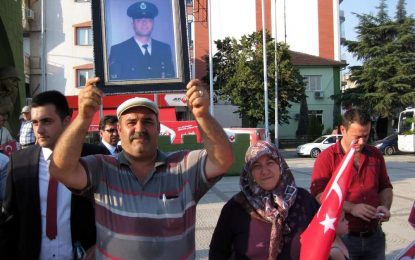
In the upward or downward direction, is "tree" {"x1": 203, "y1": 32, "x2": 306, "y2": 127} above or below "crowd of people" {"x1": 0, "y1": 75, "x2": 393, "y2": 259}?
above

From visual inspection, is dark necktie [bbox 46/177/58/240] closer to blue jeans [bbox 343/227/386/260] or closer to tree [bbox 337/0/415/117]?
blue jeans [bbox 343/227/386/260]

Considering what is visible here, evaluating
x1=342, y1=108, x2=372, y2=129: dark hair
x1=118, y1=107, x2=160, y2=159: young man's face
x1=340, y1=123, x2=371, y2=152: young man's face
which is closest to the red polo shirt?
x1=340, y1=123, x2=371, y2=152: young man's face

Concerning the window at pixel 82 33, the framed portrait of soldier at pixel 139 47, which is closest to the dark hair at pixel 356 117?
the framed portrait of soldier at pixel 139 47

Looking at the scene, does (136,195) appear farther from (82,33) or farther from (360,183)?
(82,33)

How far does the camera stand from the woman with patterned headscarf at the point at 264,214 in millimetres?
2676

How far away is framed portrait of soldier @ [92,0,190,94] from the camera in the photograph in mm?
2887

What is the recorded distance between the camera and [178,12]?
2934 millimetres

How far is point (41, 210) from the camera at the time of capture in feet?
9.04

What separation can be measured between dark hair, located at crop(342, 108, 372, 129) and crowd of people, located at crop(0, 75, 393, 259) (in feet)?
2.30

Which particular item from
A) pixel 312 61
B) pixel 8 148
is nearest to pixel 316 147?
pixel 312 61

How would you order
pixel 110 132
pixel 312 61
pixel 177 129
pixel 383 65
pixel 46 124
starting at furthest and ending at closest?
1. pixel 312 61
2. pixel 383 65
3. pixel 177 129
4. pixel 110 132
5. pixel 46 124

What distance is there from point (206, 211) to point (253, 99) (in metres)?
23.6

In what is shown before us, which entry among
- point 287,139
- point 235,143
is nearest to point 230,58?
point 287,139

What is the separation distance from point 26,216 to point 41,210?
87 millimetres
